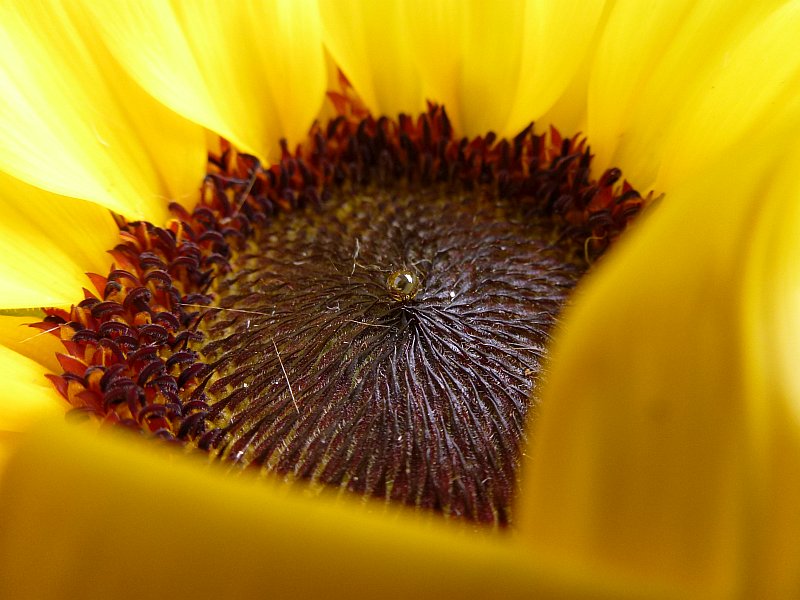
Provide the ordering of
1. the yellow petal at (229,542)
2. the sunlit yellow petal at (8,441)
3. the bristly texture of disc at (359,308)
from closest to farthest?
the yellow petal at (229,542) < the sunlit yellow petal at (8,441) < the bristly texture of disc at (359,308)

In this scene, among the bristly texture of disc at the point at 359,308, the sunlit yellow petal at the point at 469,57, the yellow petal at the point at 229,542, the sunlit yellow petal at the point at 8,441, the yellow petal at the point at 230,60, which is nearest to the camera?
the yellow petal at the point at 229,542

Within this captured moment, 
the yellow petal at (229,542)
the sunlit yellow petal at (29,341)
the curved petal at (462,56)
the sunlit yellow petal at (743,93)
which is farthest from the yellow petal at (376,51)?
the yellow petal at (229,542)

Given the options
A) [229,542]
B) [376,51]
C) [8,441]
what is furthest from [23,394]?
[376,51]

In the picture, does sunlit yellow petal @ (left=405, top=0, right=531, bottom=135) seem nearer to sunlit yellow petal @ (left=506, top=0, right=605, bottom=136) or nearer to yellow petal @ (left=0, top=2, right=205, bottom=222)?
sunlit yellow petal @ (left=506, top=0, right=605, bottom=136)

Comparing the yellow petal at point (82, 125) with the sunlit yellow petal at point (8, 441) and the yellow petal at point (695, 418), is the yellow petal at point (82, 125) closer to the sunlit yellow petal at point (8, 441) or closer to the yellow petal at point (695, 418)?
the sunlit yellow petal at point (8, 441)

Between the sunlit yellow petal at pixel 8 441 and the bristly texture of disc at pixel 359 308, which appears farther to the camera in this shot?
the bristly texture of disc at pixel 359 308

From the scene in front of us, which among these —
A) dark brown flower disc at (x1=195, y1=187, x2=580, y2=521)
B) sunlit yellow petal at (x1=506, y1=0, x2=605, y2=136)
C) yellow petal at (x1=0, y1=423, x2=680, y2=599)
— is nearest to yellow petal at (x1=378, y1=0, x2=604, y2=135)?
sunlit yellow petal at (x1=506, y1=0, x2=605, y2=136)
